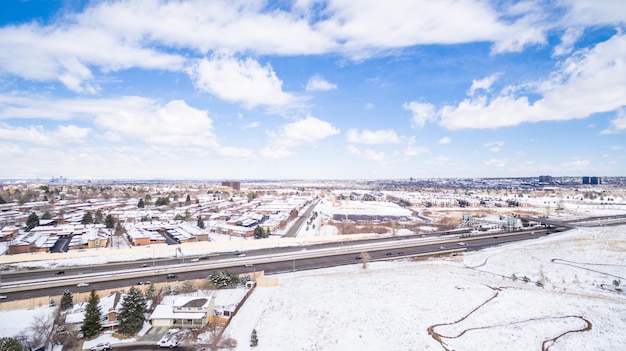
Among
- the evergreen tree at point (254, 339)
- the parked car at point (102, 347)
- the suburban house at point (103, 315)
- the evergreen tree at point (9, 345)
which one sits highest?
the evergreen tree at point (9, 345)

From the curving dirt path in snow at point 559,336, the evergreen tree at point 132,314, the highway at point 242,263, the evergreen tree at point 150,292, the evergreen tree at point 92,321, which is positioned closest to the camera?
the curving dirt path in snow at point 559,336

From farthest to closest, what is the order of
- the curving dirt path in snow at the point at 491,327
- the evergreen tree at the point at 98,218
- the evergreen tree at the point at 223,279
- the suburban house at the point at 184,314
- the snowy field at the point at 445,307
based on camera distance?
1. the evergreen tree at the point at 98,218
2. the evergreen tree at the point at 223,279
3. the suburban house at the point at 184,314
4. the snowy field at the point at 445,307
5. the curving dirt path in snow at the point at 491,327

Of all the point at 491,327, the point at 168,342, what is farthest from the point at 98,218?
the point at 491,327

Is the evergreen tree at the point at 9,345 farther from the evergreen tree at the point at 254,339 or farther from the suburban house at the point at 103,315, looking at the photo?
the evergreen tree at the point at 254,339

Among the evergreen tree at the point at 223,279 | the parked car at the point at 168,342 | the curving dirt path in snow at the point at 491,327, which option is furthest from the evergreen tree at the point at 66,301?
the curving dirt path in snow at the point at 491,327

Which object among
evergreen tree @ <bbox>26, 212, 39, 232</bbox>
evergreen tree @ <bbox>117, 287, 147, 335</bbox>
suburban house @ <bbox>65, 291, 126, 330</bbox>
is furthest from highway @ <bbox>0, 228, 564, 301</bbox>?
evergreen tree @ <bbox>26, 212, 39, 232</bbox>

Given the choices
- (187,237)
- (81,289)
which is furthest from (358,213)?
(81,289)

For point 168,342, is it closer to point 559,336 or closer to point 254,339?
point 254,339
